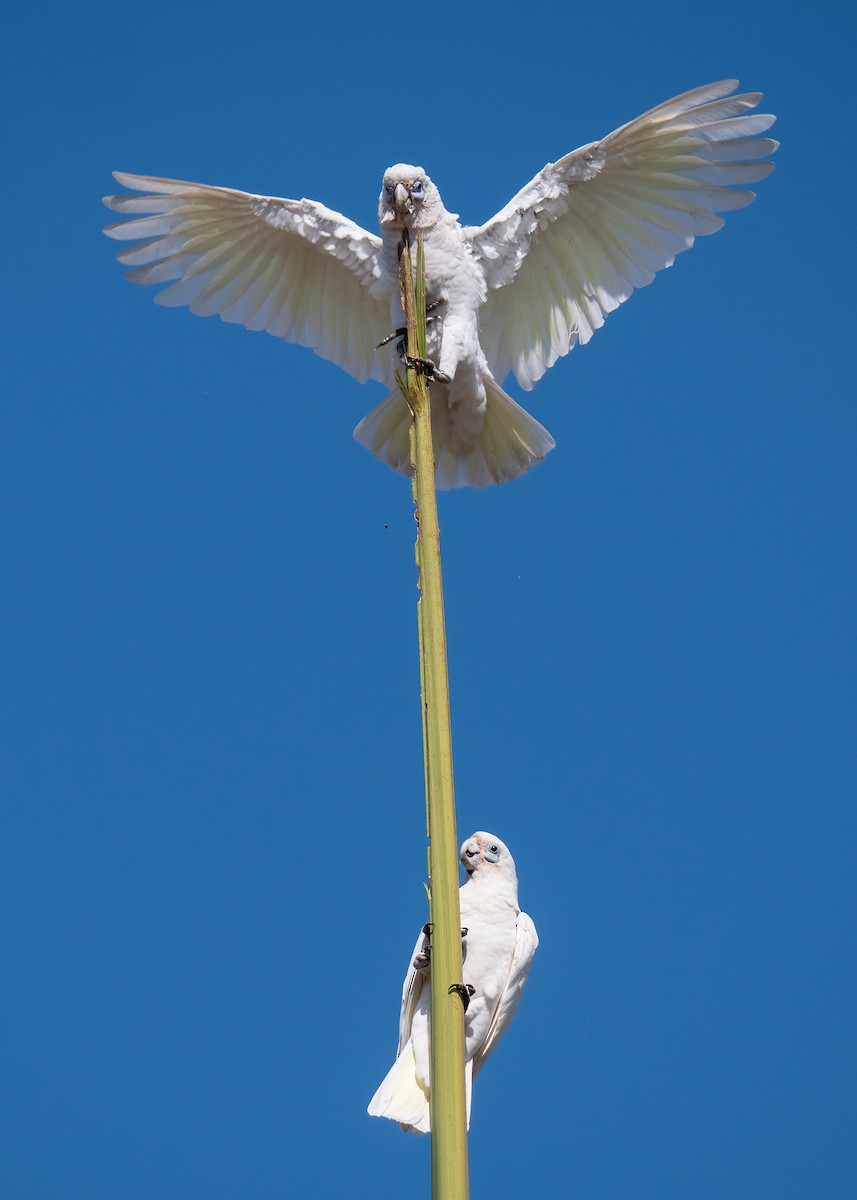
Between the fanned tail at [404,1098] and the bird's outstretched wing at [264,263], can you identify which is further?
the bird's outstretched wing at [264,263]

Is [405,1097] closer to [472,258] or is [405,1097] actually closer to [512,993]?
[512,993]

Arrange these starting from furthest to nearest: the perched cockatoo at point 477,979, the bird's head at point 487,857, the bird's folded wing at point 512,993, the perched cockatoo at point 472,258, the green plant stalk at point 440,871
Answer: the perched cockatoo at point 472,258 → the bird's head at point 487,857 → the bird's folded wing at point 512,993 → the perched cockatoo at point 477,979 → the green plant stalk at point 440,871

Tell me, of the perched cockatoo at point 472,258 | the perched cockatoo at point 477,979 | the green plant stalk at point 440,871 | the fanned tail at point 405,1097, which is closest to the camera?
the green plant stalk at point 440,871

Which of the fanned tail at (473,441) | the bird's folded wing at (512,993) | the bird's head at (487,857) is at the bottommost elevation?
the bird's folded wing at (512,993)

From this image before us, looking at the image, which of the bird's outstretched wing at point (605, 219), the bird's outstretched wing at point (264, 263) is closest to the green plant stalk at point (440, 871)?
the bird's outstretched wing at point (605, 219)

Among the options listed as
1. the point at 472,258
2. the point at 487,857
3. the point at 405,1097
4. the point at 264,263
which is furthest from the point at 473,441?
the point at 405,1097

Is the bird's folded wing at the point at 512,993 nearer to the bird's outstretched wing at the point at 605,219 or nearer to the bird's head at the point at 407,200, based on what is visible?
the bird's outstretched wing at the point at 605,219
